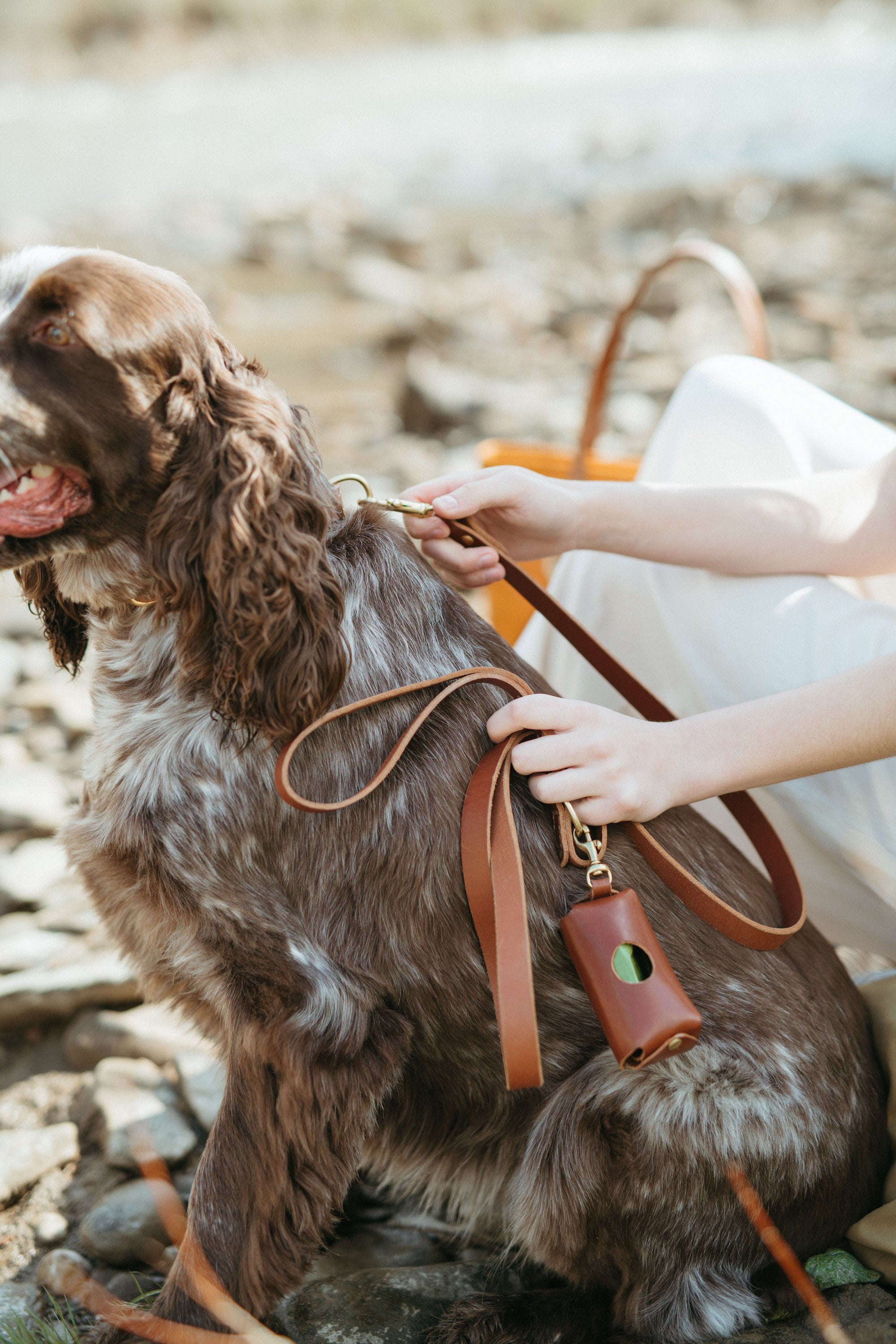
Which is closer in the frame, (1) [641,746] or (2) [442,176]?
(1) [641,746]

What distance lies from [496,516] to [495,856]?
909 millimetres

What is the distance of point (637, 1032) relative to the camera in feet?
5.77

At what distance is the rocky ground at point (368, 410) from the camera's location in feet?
7.65

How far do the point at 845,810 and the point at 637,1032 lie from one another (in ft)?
3.27

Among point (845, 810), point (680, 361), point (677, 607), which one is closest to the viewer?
point (845, 810)

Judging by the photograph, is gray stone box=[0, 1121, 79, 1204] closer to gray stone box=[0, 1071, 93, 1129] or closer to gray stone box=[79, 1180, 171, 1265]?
gray stone box=[0, 1071, 93, 1129]

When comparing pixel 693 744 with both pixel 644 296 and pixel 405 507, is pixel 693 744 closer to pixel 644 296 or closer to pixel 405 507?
pixel 405 507

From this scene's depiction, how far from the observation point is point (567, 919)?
74.9 inches

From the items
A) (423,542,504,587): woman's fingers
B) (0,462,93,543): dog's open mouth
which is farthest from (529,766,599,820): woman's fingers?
(0,462,93,543): dog's open mouth

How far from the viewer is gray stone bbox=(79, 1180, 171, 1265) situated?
2303mm

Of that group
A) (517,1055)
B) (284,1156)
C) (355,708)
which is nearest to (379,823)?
(355,708)

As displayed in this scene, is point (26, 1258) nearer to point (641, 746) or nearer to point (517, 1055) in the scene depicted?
point (517, 1055)

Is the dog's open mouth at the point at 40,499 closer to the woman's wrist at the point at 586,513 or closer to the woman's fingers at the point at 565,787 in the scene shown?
the woman's fingers at the point at 565,787

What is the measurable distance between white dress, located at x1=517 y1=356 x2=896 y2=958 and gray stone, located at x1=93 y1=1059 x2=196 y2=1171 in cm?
153
